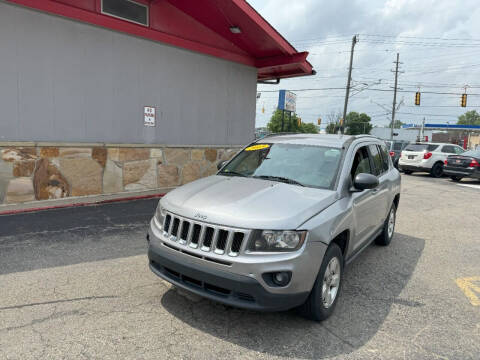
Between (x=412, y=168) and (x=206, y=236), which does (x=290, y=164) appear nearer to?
(x=206, y=236)

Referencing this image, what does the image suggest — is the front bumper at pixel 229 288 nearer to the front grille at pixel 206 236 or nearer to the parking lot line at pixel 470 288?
the front grille at pixel 206 236

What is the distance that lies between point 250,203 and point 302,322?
1230 millimetres

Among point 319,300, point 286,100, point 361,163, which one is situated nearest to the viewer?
point 319,300

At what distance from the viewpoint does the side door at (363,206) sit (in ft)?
13.0

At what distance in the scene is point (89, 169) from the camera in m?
7.72

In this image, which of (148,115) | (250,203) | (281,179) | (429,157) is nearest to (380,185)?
(281,179)

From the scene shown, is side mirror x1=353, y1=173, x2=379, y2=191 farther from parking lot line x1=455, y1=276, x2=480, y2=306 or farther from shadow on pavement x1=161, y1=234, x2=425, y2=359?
parking lot line x1=455, y1=276, x2=480, y2=306

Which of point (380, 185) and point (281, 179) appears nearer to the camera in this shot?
point (281, 179)

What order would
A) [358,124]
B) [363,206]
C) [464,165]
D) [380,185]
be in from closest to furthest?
1. [363,206]
2. [380,185]
3. [464,165]
4. [358,124]

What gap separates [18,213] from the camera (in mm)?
6660

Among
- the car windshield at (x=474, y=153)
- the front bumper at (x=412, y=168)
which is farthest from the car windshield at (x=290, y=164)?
the front bumper at (x=412, y=168)

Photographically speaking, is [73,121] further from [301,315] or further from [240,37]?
[301,315]

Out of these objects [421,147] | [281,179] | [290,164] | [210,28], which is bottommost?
[281,179]

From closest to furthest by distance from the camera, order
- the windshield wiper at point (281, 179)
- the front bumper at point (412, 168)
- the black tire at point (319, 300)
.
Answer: the black tire at point (319, 300) < the windshield wiper at point (281, 179) < the front bumper at point (412, 168)
